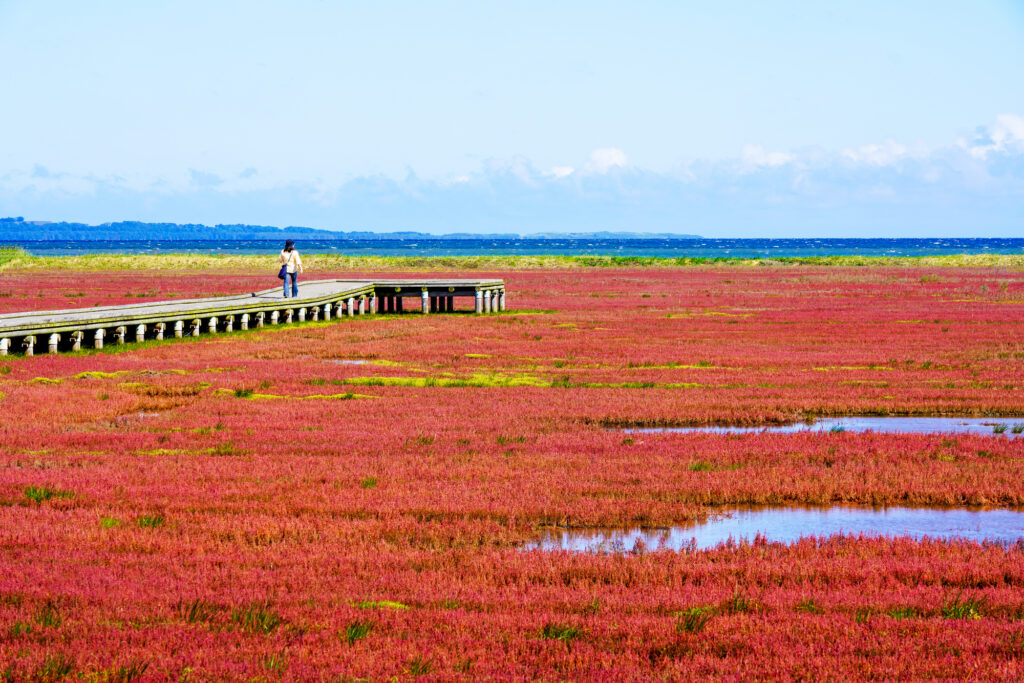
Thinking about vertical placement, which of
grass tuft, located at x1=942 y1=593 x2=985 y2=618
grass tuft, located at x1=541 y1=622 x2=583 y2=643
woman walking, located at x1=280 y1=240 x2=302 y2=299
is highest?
woman walking, located at x1=280 y1=240 x2=302 y2=299

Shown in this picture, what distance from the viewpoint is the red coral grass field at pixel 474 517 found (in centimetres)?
802

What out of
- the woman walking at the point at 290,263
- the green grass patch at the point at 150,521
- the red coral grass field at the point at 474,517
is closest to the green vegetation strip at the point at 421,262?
the woman walking at the point at 290,263

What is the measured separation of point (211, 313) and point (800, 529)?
2762 centimetres

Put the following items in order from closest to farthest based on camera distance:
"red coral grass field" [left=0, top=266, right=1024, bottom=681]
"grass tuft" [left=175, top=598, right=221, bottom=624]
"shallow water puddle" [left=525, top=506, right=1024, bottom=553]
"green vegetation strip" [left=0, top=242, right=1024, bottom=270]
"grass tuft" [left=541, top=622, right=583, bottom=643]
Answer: "red coral grass field" [left=0, top=266, right=1024, bottom=681]
"grass tuft" [left=541, top=622, right=583, bottom=643]
"grass tuft" [left=175, top=598, right=221, bottom=624]
"shallow water puddle" [left=525, top=506, right=1024, bottom=553]
"green vegetation strip" [left=0, top=242, right=1024, bottom=270]

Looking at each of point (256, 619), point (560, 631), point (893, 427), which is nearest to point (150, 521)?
point (256, 619)

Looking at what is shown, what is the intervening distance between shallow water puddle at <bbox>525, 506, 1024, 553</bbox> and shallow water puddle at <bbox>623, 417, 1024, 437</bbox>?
519cm

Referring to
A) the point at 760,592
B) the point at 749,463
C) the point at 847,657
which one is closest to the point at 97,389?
the point at 749,463

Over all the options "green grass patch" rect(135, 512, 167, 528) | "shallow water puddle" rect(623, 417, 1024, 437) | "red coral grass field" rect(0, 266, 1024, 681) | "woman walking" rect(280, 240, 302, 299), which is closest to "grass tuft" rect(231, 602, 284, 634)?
"red coral grass field" rect(0, 266, 1024, 681)

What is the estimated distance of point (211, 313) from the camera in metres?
36.4

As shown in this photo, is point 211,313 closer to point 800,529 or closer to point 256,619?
point 800,529

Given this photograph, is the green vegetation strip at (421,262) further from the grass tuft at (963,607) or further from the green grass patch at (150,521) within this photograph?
the grass tuft at (963,607)

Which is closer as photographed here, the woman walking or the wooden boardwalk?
the wooden boardwalk

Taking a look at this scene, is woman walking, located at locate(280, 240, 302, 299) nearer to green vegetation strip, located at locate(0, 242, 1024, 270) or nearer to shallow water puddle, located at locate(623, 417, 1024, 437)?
shallow water puddle, located at locate(623, 417, 1024, 437)

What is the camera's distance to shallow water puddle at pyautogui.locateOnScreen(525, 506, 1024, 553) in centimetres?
1176
